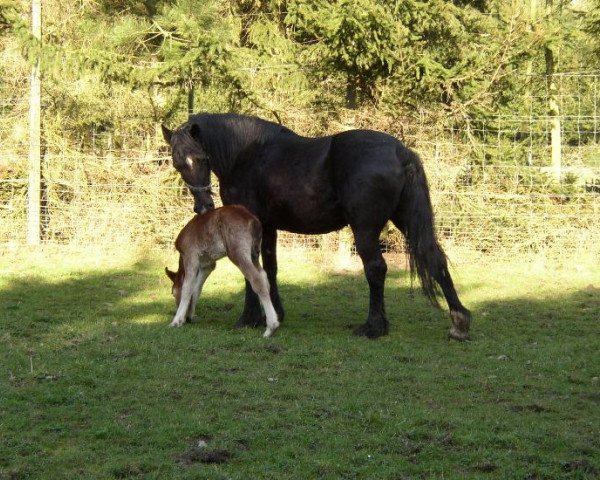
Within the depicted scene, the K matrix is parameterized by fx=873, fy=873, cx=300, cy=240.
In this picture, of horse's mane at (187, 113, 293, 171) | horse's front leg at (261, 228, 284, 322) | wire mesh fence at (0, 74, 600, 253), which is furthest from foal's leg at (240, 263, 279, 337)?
wire mesh fence at (0, 74, 600, 253)

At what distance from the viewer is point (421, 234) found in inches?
324

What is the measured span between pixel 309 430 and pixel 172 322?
3584 mm

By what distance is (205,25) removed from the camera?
1554 centimetres

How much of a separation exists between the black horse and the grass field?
621 millimetres

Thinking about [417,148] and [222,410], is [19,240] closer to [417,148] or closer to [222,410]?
[417,148]

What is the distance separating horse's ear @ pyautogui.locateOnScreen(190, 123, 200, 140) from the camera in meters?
8.59

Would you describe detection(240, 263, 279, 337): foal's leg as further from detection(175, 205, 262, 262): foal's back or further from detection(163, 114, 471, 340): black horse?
detection(163, 114, 471, 340): black horse

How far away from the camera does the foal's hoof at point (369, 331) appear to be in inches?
331

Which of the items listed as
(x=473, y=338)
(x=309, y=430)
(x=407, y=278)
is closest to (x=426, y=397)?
(x=309, y=430)

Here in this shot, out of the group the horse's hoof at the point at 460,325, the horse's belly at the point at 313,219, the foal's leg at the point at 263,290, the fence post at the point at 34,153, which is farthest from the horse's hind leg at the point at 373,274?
the fence post at the point at 34,153

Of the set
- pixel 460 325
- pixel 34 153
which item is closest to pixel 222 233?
pixel 460 325

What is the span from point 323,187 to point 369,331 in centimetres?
147

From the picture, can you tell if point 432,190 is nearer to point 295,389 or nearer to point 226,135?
point 226,135

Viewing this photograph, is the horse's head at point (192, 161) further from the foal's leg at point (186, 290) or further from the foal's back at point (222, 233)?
the foal's leg at point (186, 290)
